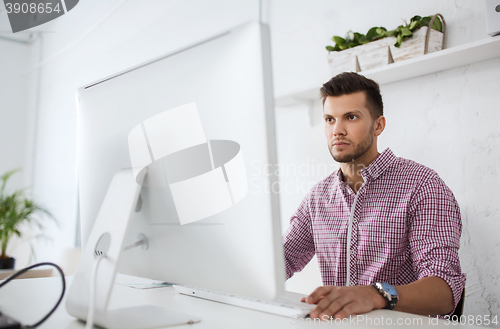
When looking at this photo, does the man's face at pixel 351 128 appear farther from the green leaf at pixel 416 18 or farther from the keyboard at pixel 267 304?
the keyboard at pixel 267 304

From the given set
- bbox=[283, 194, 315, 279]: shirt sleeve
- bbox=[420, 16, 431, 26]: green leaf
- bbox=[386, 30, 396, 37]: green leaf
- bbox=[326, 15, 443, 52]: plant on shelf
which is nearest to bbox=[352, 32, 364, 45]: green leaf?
bbox=[326, 15, 443, 52]: plant on shelf

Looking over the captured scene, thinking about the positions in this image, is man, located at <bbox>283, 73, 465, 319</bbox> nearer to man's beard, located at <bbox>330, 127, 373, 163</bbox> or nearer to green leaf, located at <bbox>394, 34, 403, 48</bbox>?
man's beard, located at <bbox>330, 127, 373, 163</bbox>

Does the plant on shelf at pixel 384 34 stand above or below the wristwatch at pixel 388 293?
above

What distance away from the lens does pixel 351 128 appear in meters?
1.53

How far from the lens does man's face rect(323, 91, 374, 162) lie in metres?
1.52

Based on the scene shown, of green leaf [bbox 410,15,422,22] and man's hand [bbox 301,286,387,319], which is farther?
green leaf [bbox 410,15,422,22]

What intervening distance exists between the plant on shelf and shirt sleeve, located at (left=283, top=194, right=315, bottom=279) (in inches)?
31.0

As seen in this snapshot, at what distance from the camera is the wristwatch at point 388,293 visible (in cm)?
86

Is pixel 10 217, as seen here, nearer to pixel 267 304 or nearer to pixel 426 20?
pixel 267 304

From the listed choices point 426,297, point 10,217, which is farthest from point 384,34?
point 10,217

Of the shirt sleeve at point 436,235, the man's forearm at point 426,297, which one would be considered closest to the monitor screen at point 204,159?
the man's forearm at point 426,297

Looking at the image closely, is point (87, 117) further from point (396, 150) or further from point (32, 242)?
point (32, 242)

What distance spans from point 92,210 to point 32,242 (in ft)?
15.1

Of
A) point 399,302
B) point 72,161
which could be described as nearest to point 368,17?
point 399,302
